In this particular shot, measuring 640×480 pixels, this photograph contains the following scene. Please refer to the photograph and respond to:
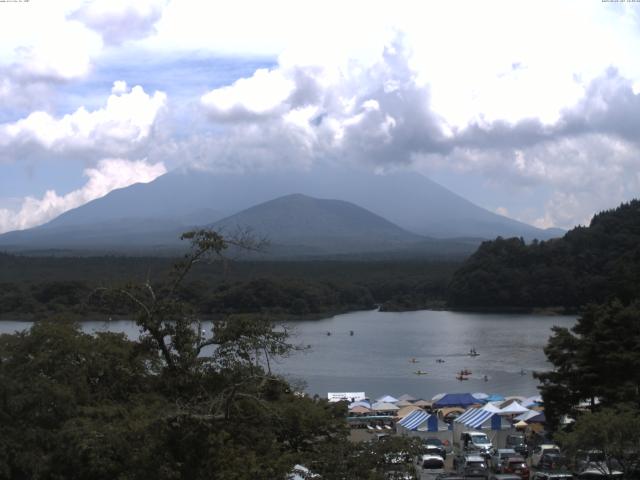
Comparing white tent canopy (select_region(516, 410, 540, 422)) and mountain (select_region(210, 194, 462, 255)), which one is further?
mountain (select_region(210, 194, 462, 255))

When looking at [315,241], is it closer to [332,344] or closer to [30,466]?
[332,344]

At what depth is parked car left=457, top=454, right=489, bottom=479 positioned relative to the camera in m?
11.0

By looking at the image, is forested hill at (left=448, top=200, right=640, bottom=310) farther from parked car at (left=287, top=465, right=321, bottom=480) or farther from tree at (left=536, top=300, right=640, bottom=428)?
parked car at (left=287, top=465, right=321, bottom=480)

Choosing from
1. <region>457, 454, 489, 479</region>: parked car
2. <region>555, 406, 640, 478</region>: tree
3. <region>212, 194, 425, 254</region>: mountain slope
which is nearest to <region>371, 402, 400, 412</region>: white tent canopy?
<region>457, 454, 489, 479</region>: parked car

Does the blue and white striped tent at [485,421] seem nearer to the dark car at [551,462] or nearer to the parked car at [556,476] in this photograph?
the dark car at [551,462]

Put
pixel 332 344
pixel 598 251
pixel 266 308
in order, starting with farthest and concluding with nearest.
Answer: pixel 598 251 → pixel 266 308 → pixel 332 344

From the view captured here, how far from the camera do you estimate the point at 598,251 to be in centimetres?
5200

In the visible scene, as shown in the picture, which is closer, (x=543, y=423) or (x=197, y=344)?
(x=197, y=344)

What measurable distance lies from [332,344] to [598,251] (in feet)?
Answer: 66.7

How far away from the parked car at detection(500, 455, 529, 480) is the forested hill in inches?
1480

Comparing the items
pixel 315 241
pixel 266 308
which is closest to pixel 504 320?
pixel 266 308

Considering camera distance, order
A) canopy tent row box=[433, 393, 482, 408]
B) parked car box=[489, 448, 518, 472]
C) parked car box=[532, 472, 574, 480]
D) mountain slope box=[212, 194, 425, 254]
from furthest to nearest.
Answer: mountain slope box=[212, 194, 425, 254]
canopy tent row box=[433, 393, 482, 408]
parked car box=[489, 448, 518, 472]
parked car box=[532, 472, 574, 480]

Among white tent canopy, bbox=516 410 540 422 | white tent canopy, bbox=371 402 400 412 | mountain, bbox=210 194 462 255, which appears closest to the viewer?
white tent canopy, bbox=516 410 540 422

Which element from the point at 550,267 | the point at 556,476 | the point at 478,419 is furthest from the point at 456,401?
the point at 550,267
